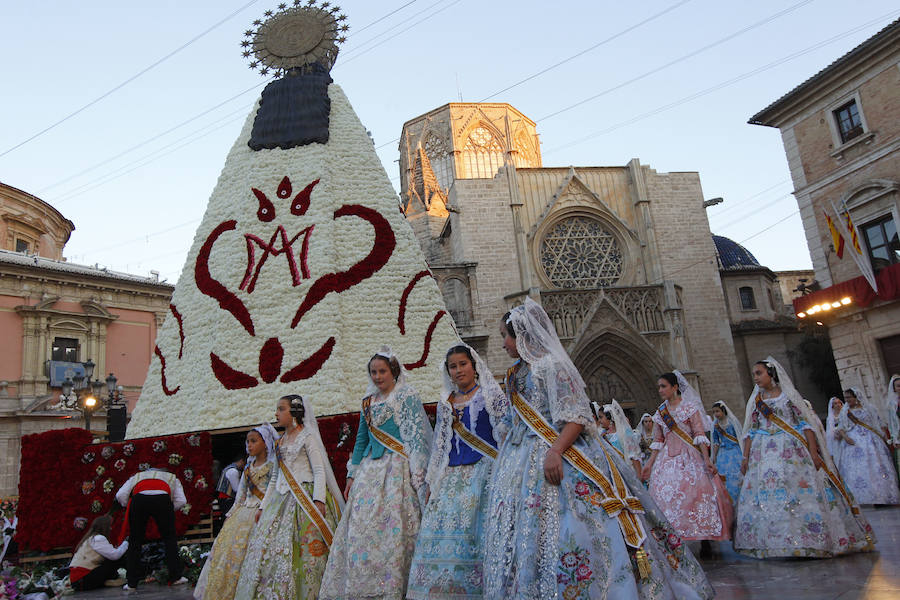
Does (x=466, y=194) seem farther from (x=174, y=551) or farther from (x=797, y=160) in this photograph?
(x=174, y=551)

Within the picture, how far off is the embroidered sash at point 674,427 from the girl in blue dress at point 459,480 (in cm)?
225

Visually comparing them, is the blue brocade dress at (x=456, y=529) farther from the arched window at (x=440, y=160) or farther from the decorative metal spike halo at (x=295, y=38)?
the arched window at (x=440, y=160)

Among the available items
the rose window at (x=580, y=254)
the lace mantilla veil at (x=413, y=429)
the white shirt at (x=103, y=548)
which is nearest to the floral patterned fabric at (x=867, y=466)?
the lace mantilla veil at (x=413, y=429)

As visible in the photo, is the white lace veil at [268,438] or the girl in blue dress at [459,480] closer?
the girl in blue dress at [459,480]

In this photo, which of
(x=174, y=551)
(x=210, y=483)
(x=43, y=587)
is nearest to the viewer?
(x=43, y=587)

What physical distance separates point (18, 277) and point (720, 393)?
21.7m

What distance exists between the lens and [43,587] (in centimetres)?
543

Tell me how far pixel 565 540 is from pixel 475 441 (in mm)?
932

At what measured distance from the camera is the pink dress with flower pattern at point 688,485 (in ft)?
17.0

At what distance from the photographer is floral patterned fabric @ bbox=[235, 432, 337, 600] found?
4090 millimetres

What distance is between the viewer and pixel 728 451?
631cm

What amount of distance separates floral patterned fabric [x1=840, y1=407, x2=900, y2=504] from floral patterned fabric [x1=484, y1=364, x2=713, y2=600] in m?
7.20

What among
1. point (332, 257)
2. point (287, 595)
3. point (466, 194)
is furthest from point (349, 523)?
point (466, 194)

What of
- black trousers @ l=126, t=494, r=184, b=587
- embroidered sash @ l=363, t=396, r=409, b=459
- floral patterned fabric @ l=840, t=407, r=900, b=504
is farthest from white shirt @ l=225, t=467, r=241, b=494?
floral patterned fabric @ l=840, t=407, r=900, b=504
